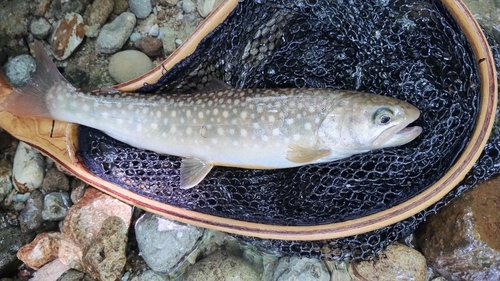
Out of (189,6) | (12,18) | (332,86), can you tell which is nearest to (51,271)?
(12,18)

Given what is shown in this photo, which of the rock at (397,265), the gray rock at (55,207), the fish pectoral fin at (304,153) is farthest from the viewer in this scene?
the gray rock at (55,207)

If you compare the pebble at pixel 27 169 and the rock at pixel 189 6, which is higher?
the rock at pixel 189 6

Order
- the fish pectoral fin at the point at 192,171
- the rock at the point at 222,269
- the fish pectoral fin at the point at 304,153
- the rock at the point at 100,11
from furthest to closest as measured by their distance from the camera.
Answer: the rock at the point at 100,11, the rock at the point at 222,269, the fish pectoral fin at the point at 192,171, the fish pectoral fin at the point at 304,153

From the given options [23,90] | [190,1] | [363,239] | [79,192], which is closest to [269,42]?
[190,1]

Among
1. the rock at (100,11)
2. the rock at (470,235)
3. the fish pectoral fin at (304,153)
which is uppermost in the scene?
the rock at (100,11)

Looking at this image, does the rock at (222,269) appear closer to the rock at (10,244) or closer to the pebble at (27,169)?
the rock at (10,244)

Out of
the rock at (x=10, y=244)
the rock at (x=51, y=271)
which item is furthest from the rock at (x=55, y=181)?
the rock at (x=51, y=271)
